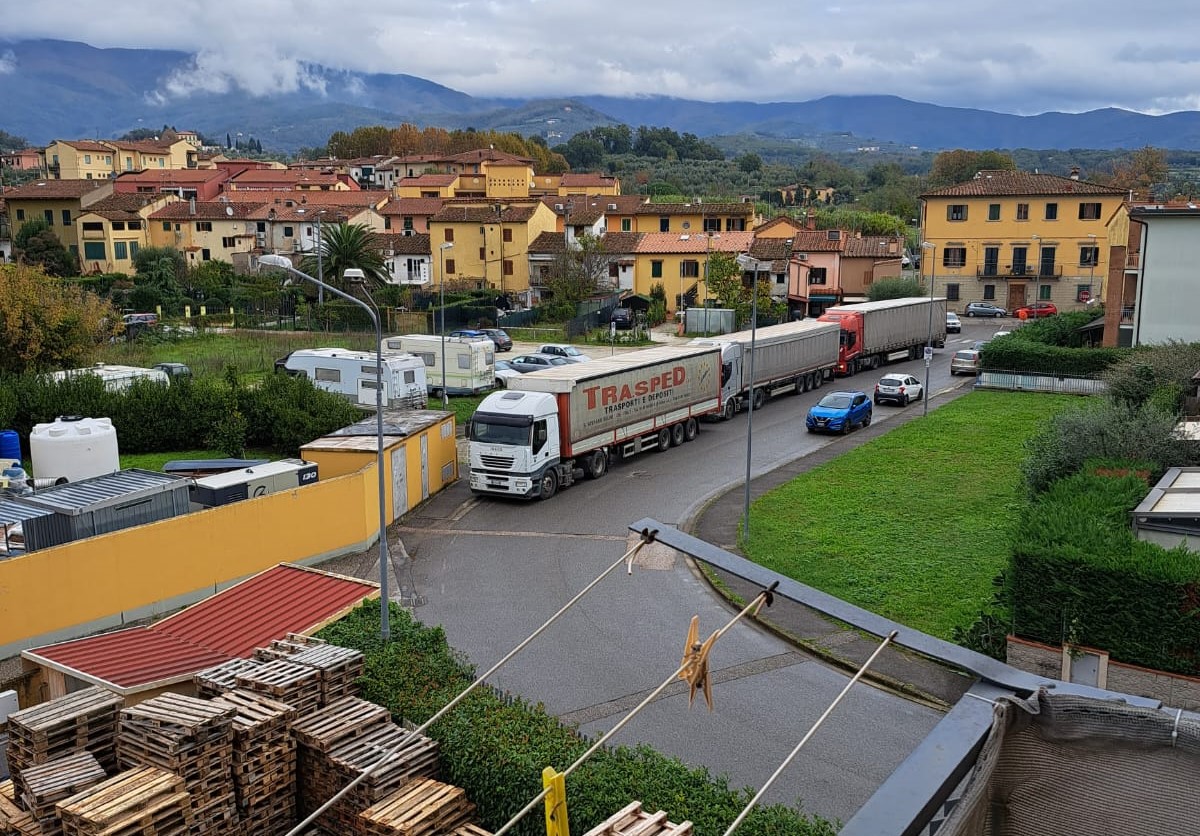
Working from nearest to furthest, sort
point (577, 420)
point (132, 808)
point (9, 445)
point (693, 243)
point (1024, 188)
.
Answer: point (132, 808) → point (577, 420) → point (9, 445) → point (1024, 188) → point (693, 243)

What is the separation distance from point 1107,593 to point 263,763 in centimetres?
1140

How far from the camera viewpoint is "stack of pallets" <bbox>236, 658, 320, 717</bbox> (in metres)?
12.4

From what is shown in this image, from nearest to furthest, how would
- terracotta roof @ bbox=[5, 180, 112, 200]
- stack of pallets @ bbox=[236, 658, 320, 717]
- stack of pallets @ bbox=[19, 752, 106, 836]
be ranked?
1. stack of pallets @ bbox=[19, 752, 106, 836]
2. stack of pallets @ bbox=[236, 658, 320, 717]
3. terracotta roof @ bbox=[5, 180, 112, 200]

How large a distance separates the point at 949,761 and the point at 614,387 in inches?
890

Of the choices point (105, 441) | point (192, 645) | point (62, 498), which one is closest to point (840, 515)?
point (192, 645)

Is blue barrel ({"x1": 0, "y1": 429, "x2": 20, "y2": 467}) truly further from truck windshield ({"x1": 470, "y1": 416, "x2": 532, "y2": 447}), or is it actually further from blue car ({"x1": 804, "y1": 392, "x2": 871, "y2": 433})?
blue car ({"x1": 804, "y1": 392, "x2": 871, "y2": 433})

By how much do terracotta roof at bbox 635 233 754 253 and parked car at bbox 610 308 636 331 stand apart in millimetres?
6111

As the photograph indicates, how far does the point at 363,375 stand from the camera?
119 feet

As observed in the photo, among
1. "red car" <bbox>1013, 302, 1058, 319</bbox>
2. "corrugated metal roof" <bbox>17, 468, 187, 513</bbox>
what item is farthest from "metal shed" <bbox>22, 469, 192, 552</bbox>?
"red car" <bbox>1013, 302, 1058, 319</bbox>

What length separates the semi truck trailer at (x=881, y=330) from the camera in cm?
4497

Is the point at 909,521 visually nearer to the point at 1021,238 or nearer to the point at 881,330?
the point at 881,330

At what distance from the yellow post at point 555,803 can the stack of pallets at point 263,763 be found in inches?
168

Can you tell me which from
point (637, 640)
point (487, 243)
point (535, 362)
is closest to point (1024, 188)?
point (487, 243)

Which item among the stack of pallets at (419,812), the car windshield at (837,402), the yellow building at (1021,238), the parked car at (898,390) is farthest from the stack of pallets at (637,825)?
the yellow building at (1021,238)
